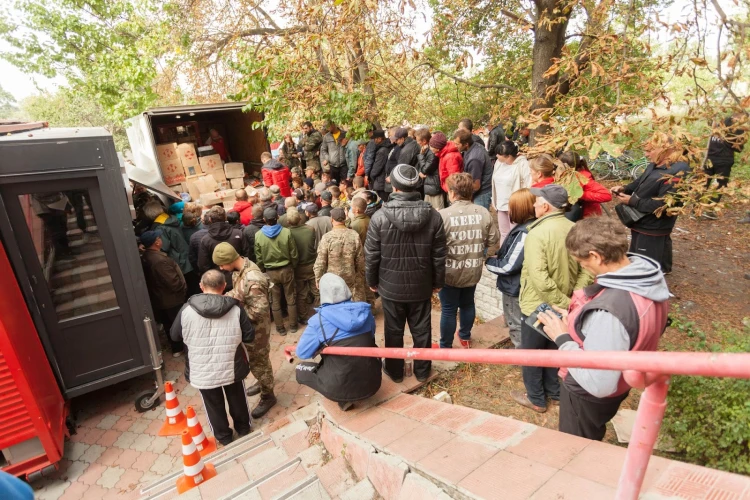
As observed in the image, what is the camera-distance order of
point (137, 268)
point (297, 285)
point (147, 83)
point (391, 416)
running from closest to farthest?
point (391, 416) < point (137, 268) < point (297, 285) < point (147, 83)

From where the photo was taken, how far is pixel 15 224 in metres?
3.70

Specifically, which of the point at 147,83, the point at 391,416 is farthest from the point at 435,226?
the point at 147,83

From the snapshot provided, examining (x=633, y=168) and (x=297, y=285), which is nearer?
(x=297, y=285)

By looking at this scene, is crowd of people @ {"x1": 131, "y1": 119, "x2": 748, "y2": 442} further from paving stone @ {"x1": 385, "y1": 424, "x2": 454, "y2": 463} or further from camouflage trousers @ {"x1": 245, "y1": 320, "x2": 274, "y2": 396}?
paving stone @ {"x1": 385, "y1": 424, "x2": 454, "y2": 463}

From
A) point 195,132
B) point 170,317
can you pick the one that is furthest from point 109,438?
point 195,132

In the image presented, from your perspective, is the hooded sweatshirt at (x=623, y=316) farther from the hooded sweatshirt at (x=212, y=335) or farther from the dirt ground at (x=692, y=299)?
the hooded sweatshirt at (x=212, y=335)

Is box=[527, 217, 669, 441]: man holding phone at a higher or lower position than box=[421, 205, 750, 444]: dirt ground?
higher

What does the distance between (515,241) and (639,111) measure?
1.35 metres

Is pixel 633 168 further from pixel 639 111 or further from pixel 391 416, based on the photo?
pixel 391 416

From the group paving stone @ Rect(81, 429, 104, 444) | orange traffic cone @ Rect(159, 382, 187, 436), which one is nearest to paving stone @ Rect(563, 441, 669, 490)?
orange traffic cone @ Rect(159, 382, 187, 436)

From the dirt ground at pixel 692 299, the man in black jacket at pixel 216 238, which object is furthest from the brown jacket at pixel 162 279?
the dirt ground at pixel 692 299

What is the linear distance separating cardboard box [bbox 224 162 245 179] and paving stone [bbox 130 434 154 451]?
896 cm

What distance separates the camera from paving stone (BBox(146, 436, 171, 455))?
414 centimetres

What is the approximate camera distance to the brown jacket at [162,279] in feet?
16.3
